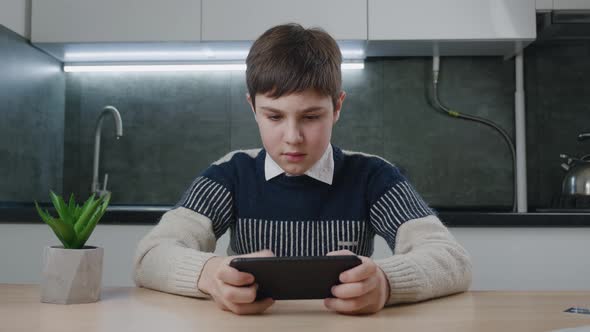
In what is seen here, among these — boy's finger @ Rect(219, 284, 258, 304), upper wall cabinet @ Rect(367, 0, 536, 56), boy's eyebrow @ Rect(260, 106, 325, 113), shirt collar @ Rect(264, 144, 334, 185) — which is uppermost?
upper wall cabinet @ Rect(367, 0, 536, 56)

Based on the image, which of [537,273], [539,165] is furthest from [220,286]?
[539,165]

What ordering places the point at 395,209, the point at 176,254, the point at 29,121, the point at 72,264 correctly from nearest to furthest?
the point at 72,264, the point at 176,254, the point at 395,209, the point at 29,121

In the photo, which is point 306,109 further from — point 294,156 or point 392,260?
point 392,260

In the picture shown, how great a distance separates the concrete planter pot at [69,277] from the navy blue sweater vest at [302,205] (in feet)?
1.12

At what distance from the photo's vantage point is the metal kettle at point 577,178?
6.85ft

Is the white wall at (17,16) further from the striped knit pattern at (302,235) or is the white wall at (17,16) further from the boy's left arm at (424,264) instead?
the boy's left arm at (424,264)

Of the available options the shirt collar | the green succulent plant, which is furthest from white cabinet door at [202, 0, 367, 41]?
the green succulent plant

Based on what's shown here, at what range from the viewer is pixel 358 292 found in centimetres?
78

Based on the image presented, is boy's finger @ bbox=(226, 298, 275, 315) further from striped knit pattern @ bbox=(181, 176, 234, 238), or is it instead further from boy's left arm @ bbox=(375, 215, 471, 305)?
striped knit pattern @ bbox=(181, 176, 234, 238)

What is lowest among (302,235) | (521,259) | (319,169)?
(521,259)

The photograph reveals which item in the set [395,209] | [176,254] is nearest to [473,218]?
[395,209]

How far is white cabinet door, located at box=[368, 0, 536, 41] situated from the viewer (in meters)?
2.12

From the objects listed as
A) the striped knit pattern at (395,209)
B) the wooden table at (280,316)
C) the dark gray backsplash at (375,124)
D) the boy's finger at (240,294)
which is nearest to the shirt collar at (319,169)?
the striped knit pattern at (395,209)

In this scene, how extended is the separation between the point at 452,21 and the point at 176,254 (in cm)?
151
